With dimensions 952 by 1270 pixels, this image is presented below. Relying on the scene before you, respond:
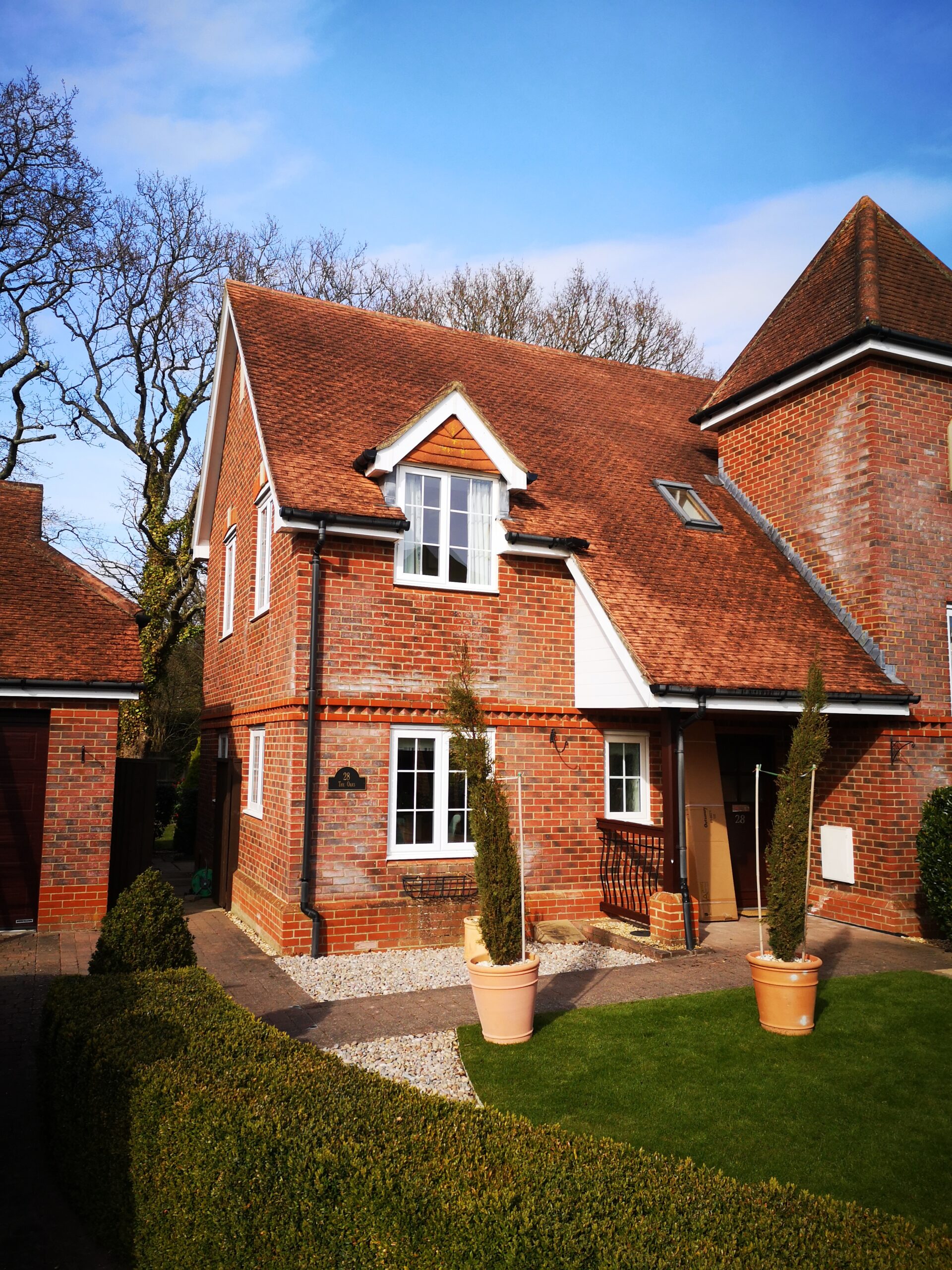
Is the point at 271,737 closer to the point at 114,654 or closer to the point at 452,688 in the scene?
the point at 114,654

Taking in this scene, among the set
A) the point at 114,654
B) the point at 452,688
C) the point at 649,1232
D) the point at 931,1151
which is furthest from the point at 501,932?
the point at 114,654

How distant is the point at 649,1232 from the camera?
3.03 metres

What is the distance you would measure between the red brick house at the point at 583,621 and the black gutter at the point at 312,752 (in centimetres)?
4

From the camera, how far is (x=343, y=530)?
10922mm

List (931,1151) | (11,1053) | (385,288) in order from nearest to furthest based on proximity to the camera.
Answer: (931,1151), (11,1053), (385,288)

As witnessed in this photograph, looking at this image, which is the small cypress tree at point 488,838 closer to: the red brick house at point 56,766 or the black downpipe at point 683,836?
the black downpipe at point 683,836

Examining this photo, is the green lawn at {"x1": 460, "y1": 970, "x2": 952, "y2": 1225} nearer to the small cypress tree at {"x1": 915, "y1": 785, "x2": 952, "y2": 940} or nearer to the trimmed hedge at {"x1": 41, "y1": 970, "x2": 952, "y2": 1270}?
the trimmed hedge at {"x1": 41, "y1": 970, "x2": 952, "y2": 1270}

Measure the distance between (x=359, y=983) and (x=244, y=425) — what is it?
9.24 m

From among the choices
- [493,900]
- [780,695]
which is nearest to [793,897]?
[493,900]

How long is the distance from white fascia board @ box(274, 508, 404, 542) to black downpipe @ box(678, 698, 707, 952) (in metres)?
4.25

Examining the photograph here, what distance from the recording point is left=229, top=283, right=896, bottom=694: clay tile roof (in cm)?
1134

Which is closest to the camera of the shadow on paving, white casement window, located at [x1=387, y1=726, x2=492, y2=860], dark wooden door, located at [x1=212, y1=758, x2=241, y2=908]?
the shadow on paving

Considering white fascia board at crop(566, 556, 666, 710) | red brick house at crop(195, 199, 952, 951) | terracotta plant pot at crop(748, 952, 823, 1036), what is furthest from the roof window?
terracotta plant pot at crop(748, 952, 823, 1036)

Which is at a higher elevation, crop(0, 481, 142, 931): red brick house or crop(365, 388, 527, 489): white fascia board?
crop(365, 388, 527, 489): white fascia board
